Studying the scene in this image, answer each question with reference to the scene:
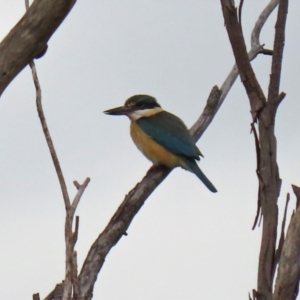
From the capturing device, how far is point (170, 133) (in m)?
7.91

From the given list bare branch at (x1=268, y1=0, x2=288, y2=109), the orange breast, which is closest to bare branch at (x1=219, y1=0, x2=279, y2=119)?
the orange breast

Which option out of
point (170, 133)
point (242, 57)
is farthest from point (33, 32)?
point (170, 133)

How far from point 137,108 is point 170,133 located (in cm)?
79

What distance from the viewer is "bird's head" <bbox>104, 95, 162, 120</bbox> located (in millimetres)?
8422

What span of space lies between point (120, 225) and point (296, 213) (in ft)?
6.89

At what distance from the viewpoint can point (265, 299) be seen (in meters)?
1.53

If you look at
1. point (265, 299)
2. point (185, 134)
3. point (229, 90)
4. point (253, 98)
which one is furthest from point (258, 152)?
point (185, 134)

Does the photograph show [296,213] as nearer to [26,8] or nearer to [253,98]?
[253,98]

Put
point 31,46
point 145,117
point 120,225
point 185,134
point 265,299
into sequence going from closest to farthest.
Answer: point 265,299 < point 31,46 < point 120,225 < point 185,134 < point 145,117

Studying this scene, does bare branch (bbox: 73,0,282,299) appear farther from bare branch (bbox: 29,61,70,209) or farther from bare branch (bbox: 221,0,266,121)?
bare branch (bbox: 29,61,70,209)

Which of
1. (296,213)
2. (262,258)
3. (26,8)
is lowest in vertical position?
(262,258)

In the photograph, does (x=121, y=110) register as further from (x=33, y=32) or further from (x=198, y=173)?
(x=33, y=32)

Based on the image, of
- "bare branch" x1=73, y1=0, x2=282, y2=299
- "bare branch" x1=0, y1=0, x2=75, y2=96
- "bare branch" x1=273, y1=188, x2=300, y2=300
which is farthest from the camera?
"bare branch" x1=73, y1=0, x2=282, y2=299

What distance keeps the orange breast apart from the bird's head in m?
0.15
